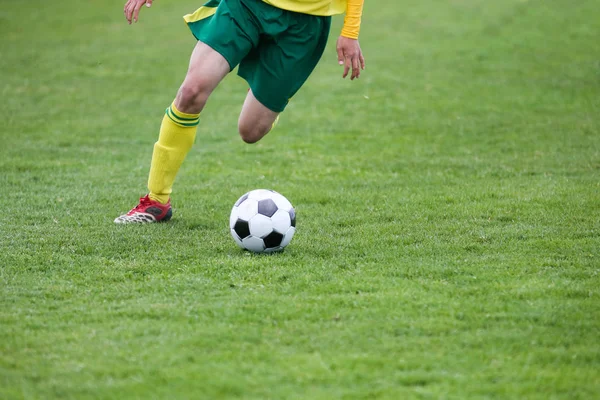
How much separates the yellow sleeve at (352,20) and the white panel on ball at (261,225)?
1.35 m

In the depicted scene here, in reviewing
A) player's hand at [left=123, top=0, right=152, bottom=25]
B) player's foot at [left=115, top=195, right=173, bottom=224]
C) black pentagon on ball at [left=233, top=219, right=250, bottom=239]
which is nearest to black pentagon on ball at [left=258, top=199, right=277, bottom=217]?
black pentagon on ball at [left=233, top=219, right=250, bottom=239]

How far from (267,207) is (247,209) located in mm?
127

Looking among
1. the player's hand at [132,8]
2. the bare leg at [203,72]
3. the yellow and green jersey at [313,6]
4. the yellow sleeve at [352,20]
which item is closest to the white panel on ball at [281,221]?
the bare leg at [203,72]

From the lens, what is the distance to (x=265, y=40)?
5.43m

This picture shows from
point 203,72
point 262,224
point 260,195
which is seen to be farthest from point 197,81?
point 262,224

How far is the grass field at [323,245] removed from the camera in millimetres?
3244

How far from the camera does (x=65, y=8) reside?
19406 millimetres

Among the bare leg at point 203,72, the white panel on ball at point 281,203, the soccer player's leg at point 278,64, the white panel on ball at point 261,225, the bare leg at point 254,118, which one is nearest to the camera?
the white panel on ball at point 261,225

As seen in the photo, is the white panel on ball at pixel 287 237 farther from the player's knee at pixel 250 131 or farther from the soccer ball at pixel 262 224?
the player's knee at pixel 250 131

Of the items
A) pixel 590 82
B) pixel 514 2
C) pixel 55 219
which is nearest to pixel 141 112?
pixel 55 219

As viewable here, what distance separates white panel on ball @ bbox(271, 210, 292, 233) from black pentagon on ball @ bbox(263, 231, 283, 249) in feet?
0.10

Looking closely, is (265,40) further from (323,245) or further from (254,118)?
(323,245)

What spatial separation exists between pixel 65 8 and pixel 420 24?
8837 millimetres

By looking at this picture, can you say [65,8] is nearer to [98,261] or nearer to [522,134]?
[522,134]
